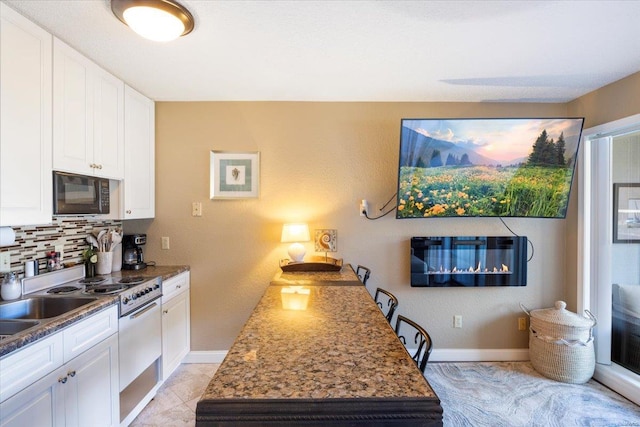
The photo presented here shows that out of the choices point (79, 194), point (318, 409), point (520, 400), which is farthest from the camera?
point (520, 400)

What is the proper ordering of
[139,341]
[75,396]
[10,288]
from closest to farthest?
[75,396], [10,288], [139,341]

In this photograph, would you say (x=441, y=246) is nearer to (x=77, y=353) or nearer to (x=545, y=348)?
(x=545, y=348)

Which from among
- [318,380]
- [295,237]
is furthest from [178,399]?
[318,380]

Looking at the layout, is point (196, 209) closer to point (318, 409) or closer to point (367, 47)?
point (367, 47)

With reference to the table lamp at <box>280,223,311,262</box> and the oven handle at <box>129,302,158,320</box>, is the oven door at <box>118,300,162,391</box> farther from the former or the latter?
the table lamp at <box>280,223,311,262</box>

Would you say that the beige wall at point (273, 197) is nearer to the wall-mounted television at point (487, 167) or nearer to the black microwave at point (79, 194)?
the wall-mounted television at point (487, 167)

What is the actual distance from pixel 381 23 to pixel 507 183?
1708 mm

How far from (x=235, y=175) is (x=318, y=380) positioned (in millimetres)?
2157

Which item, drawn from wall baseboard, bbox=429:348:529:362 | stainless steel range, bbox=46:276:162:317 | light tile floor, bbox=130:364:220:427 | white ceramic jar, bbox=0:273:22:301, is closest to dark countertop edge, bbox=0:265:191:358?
stainless steel range, bbox=46:276:162:317

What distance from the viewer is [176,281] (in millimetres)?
2451

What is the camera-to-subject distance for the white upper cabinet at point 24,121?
54.5 inches

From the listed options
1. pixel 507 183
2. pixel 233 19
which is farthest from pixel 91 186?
pixel 507 183

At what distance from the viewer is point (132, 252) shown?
2480 mm

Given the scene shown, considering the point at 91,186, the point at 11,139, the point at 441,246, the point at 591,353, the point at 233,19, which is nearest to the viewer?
the point at 11,139
